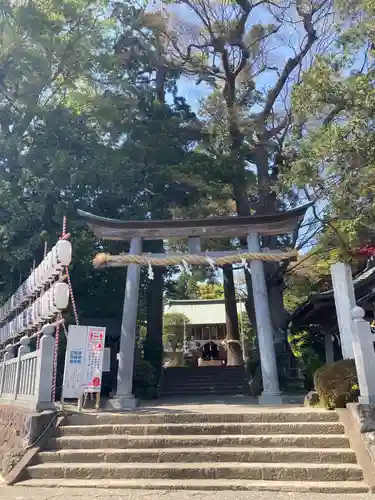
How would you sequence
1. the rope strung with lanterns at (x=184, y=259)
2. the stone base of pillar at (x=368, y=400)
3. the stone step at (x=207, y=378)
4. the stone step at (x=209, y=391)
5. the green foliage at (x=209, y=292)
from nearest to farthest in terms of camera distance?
the stone base of pillar at (x=368, y=400)
the rope strung with lanterns at (x=184, y=259)
the stone step at (x=209, y=391)
the stone step at (x=207, y=378)
the green foliage at (x=209, y=292)

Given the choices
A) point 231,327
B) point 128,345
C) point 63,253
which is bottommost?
point 128,345

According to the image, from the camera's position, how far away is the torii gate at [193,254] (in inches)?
420

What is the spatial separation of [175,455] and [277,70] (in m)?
14.8

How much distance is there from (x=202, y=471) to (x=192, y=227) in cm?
669

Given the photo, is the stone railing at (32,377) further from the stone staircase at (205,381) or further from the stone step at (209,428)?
the stone staircase at (205,381)

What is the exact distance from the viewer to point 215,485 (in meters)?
5.70

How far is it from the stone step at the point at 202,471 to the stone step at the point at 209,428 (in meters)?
0.71

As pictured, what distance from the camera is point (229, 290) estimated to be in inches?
856

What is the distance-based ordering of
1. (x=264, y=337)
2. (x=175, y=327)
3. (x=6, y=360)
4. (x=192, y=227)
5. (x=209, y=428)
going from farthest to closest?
(x=175, y=327)
(x=192, y=227)
(x=6, y=360)
(x=264, y=337)
(x=209, y=428)

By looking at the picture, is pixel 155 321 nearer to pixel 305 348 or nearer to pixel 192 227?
pixel 305 348

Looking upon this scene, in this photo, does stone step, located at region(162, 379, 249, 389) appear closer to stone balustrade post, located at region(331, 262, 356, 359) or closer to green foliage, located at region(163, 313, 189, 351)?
stone balustrade post, located at region(331, 262, 356, 359)

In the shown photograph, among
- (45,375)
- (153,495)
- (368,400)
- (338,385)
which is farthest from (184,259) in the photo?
(153,495)

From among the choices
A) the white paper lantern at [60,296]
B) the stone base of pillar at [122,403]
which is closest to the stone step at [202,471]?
the white paper lantern at [60,296]

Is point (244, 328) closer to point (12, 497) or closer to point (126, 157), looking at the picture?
point (126, 157)
